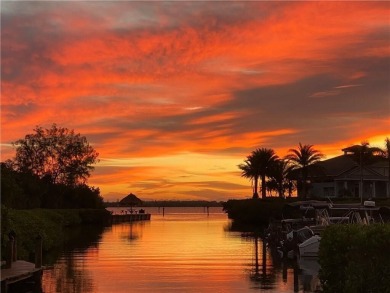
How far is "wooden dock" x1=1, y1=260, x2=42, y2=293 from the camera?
23622 mm

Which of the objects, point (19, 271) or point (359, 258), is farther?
point (19, 271)

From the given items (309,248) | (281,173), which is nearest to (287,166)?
(281,173)

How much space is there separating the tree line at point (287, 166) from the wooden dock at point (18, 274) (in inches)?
3116

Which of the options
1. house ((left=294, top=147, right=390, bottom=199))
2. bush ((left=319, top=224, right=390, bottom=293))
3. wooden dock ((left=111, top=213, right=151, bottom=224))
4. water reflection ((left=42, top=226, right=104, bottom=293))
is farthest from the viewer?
wooden dock ((left=111, top=213, right=151, bottom=224))

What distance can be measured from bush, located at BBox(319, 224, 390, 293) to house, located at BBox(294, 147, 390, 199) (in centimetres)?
8832

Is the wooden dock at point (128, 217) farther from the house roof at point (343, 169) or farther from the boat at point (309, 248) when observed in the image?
the boat at point (309, 248)

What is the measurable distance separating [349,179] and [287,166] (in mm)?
14445

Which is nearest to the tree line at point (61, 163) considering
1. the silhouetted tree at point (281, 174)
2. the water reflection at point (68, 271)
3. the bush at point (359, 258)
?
the silhouetted tree at point (281, 174)

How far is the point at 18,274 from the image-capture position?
25172mm

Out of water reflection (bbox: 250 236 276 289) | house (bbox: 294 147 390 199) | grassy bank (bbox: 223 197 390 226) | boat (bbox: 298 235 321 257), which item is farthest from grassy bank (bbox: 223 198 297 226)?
water reflection (bbox: 250 236 276 289)

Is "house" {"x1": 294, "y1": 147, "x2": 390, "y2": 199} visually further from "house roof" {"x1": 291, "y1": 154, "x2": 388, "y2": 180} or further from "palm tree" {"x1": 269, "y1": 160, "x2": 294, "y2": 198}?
"palm tree" {"x1": 269, "y1": 160, "x2": 294, "y2": 198}

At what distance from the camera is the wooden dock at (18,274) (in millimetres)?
23622

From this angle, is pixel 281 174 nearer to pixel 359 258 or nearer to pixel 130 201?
pixel 130 201

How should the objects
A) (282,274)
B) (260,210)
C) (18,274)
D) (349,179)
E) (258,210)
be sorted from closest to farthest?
(18,274)
(282,274)
(260,210)
(258,210)
(349,179)
